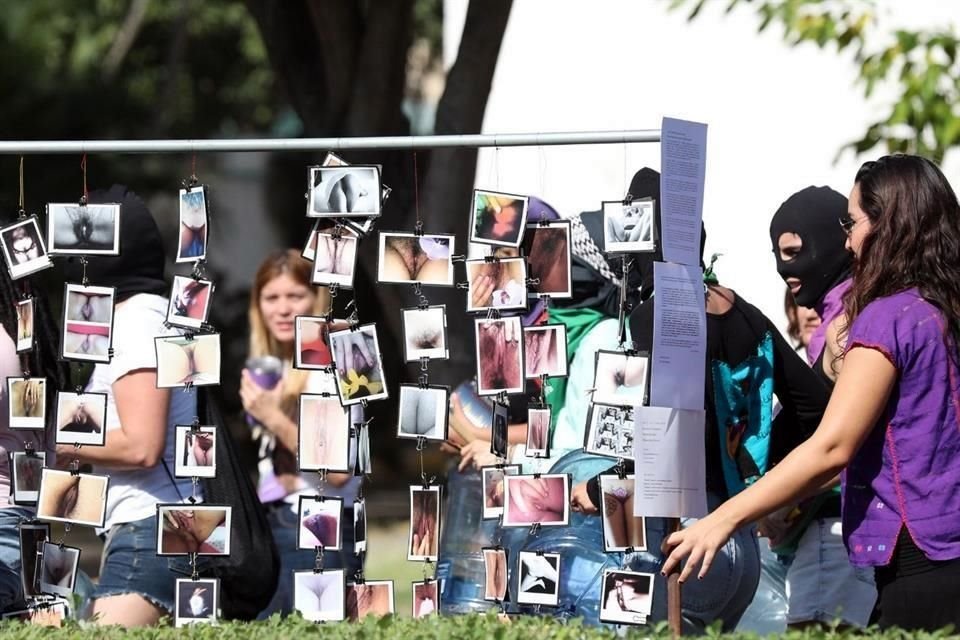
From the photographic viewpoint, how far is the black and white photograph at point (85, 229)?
3.66 m

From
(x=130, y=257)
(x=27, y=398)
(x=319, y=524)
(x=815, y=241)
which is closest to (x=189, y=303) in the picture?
(x=130, y=257)

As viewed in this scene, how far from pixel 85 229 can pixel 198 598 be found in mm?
1000

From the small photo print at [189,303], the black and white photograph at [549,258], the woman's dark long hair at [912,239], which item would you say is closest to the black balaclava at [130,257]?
the small photo print at [189,303]

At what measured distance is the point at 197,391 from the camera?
153 inches

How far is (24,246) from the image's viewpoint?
12.2 feet

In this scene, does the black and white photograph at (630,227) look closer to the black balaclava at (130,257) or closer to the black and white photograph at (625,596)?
the black and white photograph at (625,596)

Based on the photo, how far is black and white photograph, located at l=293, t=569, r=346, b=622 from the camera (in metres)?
3.65

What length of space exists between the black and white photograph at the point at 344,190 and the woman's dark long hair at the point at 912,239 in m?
1.23

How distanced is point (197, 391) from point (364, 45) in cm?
262

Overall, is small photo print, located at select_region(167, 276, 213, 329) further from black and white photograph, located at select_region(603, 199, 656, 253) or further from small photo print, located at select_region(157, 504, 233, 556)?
black and white photograph, located at select_region(603, 199, 656, 253)

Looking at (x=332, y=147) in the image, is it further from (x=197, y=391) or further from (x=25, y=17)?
(x=25, y=17)

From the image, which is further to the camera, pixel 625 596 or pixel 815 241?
pixel 815 241

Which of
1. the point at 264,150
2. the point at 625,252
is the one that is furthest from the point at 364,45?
the point at 625,252

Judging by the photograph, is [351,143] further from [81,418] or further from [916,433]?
[916,433]
